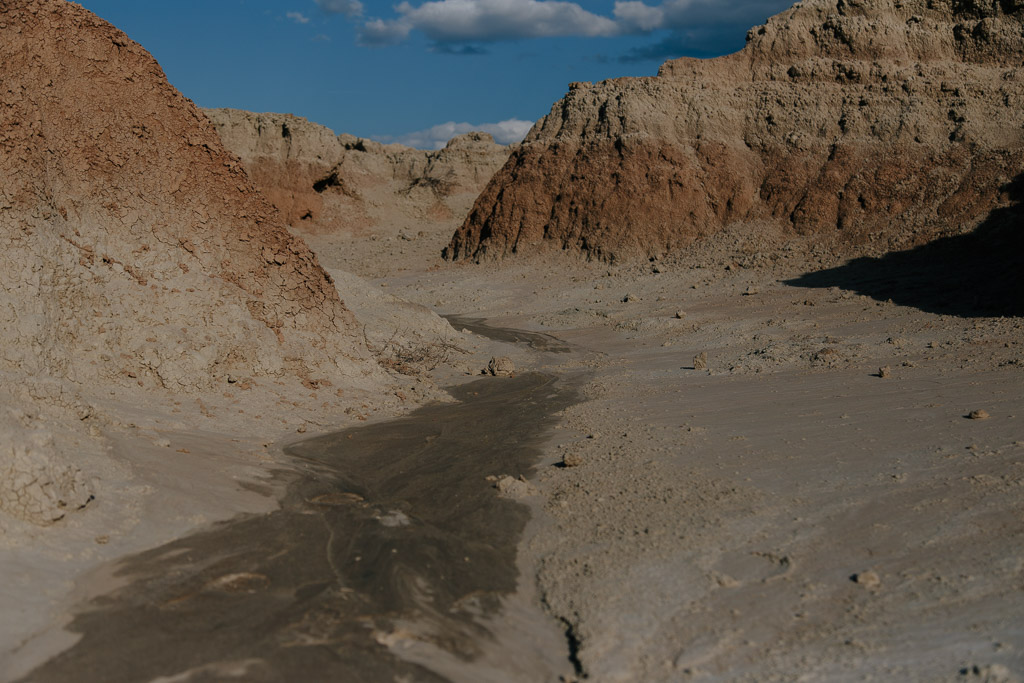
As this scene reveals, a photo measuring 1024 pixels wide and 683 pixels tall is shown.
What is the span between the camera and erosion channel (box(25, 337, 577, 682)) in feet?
11.9

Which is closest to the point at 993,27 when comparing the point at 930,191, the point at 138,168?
the point at 930,191

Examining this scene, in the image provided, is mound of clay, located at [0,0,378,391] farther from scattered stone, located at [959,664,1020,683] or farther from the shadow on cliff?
the shadow on cliff

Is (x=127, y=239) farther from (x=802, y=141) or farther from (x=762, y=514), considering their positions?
(x=802, y=141)

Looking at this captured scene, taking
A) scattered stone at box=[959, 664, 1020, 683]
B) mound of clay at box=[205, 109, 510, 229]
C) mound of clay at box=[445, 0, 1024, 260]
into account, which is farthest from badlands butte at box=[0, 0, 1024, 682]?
mound of clay at box=[205, 109, 510, 229]

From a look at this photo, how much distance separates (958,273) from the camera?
1495 cm

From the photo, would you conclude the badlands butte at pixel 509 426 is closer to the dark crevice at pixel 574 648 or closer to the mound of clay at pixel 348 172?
the dark crevice at pixel 574 648

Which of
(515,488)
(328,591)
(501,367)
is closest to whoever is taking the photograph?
(328,591)

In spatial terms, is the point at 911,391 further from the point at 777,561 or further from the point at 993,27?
the point at 993,27

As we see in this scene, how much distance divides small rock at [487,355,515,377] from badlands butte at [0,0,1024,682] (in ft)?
0.17

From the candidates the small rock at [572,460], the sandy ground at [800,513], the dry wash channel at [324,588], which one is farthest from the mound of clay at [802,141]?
the dry wash channel at [324,588]

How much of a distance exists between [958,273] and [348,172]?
1018 inches

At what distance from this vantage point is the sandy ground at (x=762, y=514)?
3697 millimetres

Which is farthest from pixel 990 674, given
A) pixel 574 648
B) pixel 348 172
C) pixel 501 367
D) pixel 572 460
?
pixel 348 172

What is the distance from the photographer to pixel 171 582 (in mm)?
4281
